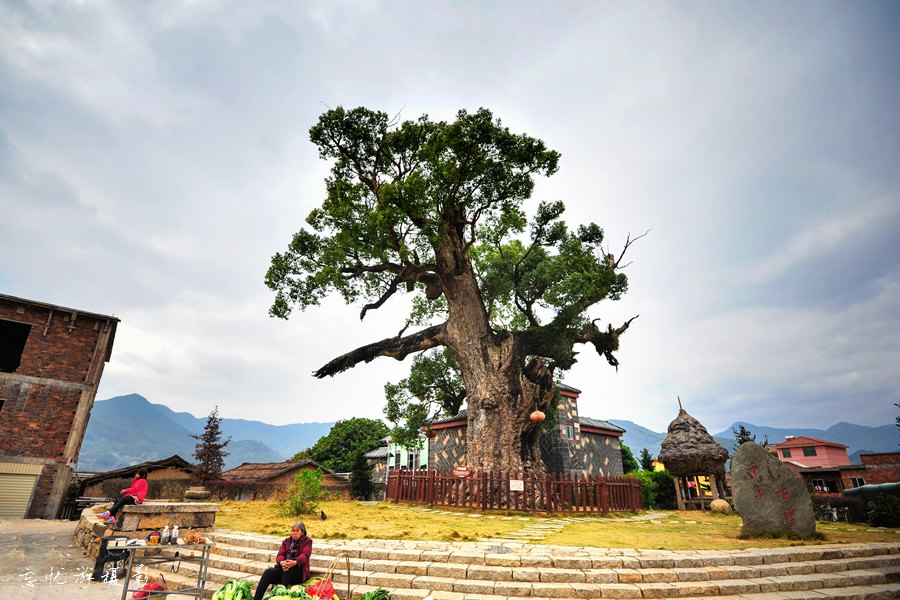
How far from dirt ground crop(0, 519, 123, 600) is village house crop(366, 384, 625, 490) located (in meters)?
14.5

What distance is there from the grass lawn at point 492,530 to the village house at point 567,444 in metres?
9.83

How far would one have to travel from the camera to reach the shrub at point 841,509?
1415cm

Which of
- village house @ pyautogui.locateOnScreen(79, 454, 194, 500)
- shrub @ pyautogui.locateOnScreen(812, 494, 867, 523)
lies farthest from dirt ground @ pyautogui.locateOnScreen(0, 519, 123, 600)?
shrub @ pyautogui.locateOnScreen(812, 494, 867, 523)

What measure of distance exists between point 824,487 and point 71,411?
4122 cm

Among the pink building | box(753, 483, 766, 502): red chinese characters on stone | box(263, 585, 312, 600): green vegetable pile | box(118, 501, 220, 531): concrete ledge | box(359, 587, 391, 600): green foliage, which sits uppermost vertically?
the pink building

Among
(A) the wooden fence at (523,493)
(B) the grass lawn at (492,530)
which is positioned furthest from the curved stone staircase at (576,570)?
(A) the wooden fence at (523,493)

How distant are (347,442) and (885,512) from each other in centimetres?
3883

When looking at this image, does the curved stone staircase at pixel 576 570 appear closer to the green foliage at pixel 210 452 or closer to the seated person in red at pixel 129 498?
the seated person in red at pixel 129 498

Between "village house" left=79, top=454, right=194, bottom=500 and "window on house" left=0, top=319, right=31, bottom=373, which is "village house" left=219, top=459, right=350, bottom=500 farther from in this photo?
"window on house" left=0, top=319, right=31, bottom=373

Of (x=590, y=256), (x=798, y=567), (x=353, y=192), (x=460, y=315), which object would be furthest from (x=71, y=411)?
(x=798, y=567)

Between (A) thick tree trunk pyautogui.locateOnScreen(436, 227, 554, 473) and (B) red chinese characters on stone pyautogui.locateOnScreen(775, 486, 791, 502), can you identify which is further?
(A) thick tree trunk pyautogui.locateOnScreen(436, 227, 554, 473)

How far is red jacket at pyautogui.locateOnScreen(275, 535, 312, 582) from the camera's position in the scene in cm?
575

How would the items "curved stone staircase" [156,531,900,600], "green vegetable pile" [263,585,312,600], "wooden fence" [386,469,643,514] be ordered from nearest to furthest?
"green vegetable pile" [263,585,312,600]
"curved stone staircase" [156,531,900,600]
"wooden fence" [386,469,643,514]

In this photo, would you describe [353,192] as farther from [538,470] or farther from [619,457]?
[619,457]
